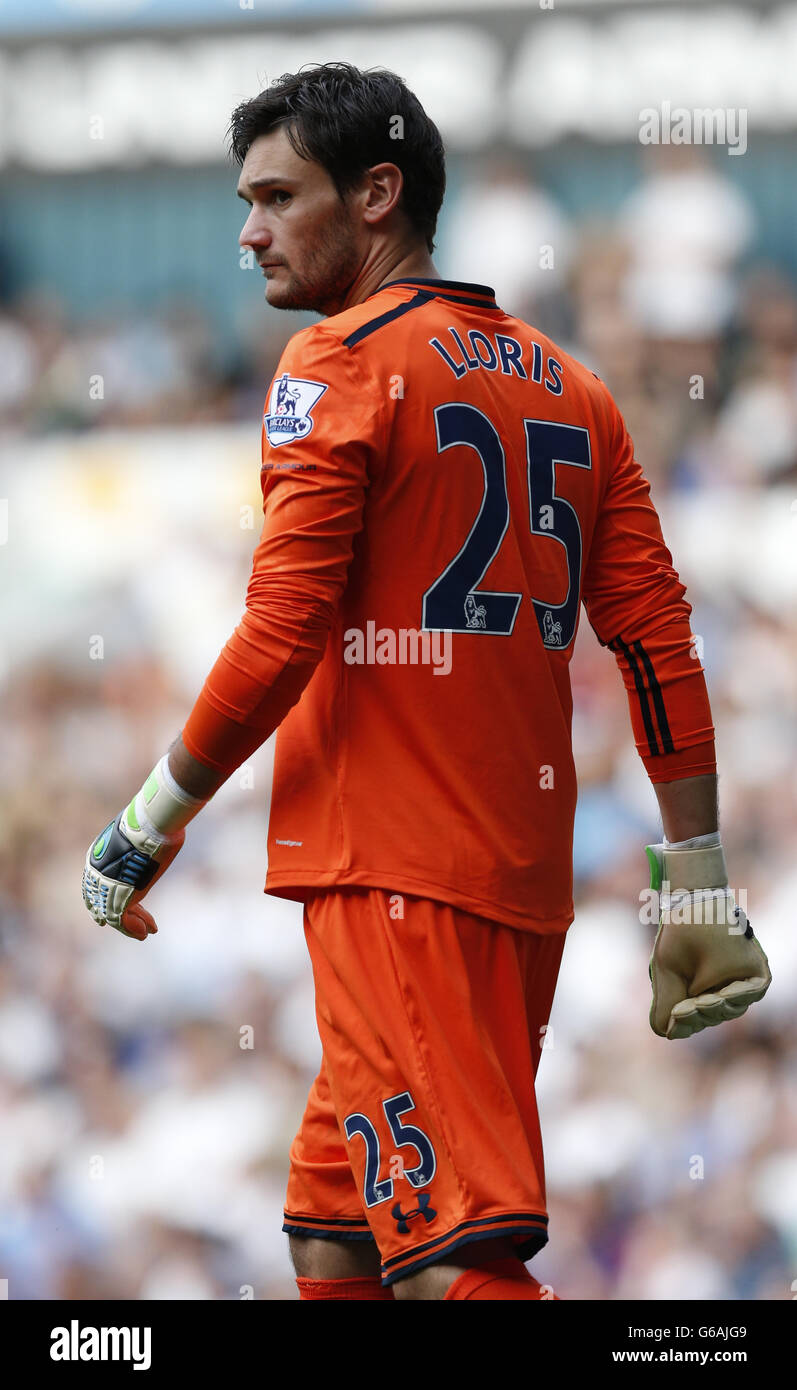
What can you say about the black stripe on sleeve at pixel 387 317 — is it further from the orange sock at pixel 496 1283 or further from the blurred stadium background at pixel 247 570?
the blurred stadium background at pixel 247 570

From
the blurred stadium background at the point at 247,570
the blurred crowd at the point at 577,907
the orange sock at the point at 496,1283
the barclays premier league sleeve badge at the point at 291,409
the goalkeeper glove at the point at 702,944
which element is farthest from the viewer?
the blurred stadium background at the point at 247,570

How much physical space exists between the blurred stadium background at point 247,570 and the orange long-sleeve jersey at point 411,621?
10.6ft

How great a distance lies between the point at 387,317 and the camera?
2.13 meters

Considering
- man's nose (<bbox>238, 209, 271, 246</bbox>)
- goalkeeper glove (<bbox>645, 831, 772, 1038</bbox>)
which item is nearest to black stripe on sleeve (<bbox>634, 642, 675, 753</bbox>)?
goalkeeper glove (<bbox>645, 831, 772, 1038</bbox>)

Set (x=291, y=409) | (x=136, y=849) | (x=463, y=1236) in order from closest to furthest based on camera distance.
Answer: (x=463, y=1236)
(x=291, y=409)
(x=136, y=849)

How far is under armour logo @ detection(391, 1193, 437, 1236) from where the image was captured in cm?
198

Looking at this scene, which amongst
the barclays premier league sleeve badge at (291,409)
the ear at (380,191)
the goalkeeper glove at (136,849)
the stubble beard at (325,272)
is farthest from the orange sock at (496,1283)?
the ear at (380,191)

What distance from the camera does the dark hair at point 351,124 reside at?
225 centimetres

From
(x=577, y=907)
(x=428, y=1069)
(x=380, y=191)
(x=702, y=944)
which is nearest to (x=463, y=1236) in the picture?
(x=428, y=1069)

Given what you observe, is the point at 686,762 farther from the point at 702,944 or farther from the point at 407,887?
the point at 407,887

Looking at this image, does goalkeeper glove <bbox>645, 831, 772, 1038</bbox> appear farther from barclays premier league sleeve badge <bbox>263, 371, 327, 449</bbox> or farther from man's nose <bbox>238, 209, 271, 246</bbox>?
man's nose <bbox>238, 209, 271, 246</bbox>

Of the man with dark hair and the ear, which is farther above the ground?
the ear

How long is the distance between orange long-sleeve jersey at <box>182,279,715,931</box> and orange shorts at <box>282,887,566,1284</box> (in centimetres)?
5

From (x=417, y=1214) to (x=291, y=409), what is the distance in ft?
3.23
